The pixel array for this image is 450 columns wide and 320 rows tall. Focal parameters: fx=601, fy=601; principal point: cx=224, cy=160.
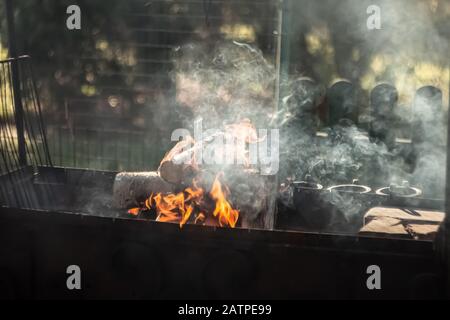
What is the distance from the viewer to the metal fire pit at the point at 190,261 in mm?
4555

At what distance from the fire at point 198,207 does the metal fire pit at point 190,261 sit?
2.08 ft

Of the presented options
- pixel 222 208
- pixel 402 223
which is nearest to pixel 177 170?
pixel 222 208

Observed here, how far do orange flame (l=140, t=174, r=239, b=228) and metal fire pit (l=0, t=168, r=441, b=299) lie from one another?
635mm

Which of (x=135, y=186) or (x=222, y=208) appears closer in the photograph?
(x=222, y=208)

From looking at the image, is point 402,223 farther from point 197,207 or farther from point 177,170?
point 177,170

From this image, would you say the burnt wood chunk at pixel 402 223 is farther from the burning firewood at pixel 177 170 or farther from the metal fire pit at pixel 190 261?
the burning firewood at pixel 177 170

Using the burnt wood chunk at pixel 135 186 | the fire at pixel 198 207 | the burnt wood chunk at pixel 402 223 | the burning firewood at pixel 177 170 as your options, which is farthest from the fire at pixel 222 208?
the burnt wood chunk at pixel 402 223

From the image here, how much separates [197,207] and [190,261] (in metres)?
0.81

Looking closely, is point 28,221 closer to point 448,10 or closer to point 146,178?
point 146,178

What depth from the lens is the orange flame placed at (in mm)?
5402

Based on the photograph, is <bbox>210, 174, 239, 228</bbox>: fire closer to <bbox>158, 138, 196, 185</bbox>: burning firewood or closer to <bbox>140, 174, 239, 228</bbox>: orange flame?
<bbox>140, 174, 239, 228</bbox>: orange flame

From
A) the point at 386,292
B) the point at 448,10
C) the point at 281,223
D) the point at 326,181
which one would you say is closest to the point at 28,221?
the point at 281,223

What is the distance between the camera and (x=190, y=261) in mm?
4766

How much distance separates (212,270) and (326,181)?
3.18 metres
